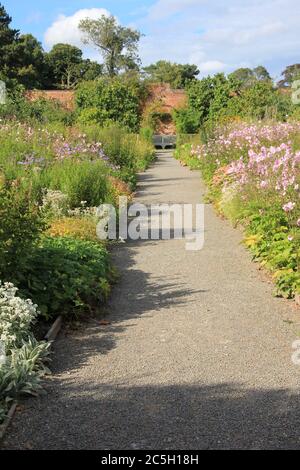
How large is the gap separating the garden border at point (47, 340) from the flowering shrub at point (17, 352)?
0.04 metres

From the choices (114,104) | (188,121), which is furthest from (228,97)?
(114,104)

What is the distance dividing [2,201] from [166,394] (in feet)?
7.61

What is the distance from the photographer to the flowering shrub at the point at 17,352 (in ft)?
12.4

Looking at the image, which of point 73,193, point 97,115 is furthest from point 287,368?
point 97,115

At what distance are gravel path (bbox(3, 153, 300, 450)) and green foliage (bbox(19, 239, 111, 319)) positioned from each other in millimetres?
300

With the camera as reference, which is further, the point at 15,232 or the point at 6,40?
the point at 6,40

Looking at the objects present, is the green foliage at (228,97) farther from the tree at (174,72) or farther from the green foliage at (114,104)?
the tree at (174,72)

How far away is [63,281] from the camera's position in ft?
17.8

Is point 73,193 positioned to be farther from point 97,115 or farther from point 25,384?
point 97,115

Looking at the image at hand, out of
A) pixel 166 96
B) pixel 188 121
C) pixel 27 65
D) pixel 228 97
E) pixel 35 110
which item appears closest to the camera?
pixel 35 110

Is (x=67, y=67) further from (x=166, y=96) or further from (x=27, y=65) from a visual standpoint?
(x=166, y=96)

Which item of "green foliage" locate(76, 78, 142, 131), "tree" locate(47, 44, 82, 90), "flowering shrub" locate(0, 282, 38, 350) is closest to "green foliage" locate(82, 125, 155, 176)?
"green foliage" locate(76, 78, 142, 131)

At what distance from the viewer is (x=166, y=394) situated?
3.88 meters

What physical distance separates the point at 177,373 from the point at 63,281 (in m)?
1.65
